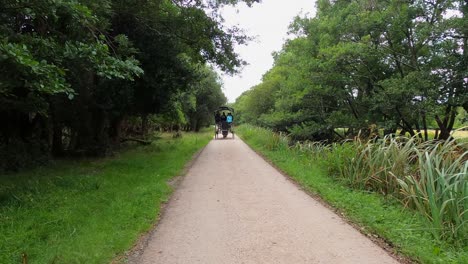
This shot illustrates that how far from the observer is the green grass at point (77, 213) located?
4.33m

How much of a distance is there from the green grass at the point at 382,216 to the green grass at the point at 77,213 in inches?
138

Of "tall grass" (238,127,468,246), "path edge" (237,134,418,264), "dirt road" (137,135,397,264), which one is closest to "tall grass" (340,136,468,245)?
"tall grass" (238,127,468,246)

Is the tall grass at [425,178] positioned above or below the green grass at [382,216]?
above

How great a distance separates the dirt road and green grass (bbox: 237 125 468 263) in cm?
30

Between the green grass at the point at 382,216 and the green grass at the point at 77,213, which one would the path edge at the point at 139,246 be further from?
the green grass at the point at 382,216

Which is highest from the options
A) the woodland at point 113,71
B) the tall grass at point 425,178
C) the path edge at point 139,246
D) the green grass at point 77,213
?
the woodland at point 113,71

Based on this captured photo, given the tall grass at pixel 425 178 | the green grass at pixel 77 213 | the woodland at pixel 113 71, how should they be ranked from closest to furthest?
the green grass at pixel 77 213
the tall grass at pixel 425 178
the woodland at pixel 113 71

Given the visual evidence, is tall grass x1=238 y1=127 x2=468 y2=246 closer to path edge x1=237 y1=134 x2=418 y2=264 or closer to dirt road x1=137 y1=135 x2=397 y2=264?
path edge x1=237 y1=134 x2=418 y2=264

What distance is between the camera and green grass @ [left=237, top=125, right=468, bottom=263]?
165 inches

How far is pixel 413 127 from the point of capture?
18.0 metres

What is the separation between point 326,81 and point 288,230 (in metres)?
14.2

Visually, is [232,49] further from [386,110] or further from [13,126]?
[13,126]

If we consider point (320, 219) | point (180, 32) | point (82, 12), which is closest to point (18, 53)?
point (82, 12)

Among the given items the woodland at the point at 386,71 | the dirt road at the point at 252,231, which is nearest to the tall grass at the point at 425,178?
the dirt road at the point at 252,231
